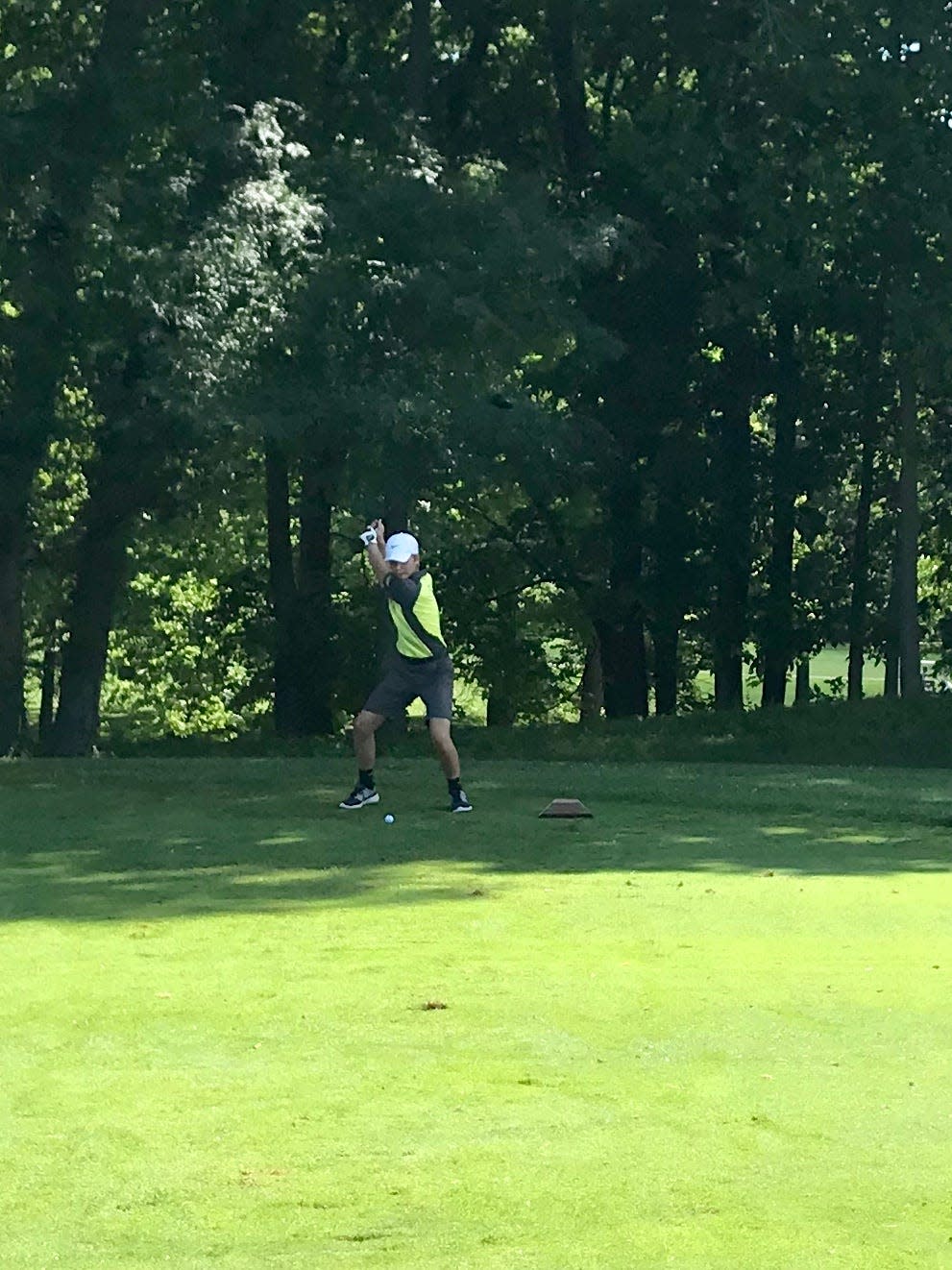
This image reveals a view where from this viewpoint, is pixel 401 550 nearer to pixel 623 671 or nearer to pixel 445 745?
pixel 445 745

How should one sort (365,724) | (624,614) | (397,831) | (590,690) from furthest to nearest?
(590,690)
(624,614)
(365,724)
(397,831)

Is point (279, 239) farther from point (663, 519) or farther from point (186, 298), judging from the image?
point (663, 519)

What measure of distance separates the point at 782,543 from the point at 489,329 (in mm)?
17269

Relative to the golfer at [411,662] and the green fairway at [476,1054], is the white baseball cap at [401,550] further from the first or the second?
the green fairway at [476,1054]

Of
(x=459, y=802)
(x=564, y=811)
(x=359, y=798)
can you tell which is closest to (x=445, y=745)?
(x=459, y=802)

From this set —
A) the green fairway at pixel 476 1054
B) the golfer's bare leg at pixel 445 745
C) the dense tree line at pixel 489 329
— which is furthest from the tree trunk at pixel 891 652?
the green fairway at pixel 476 1054

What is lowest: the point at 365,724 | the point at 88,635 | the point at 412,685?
the point at 365,724

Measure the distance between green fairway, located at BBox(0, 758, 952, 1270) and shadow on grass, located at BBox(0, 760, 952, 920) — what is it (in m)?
0.08

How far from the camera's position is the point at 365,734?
17.6 m

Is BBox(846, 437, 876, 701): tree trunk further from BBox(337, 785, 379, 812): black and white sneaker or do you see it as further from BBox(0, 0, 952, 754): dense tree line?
BBox(337, 785, 379, 812): black and white sneaker

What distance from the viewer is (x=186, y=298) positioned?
962 inches

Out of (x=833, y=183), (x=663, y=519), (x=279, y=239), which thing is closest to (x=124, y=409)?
(x=279, y=239)

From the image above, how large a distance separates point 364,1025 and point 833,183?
2531 cm

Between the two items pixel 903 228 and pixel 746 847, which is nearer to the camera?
pixel 746 847
